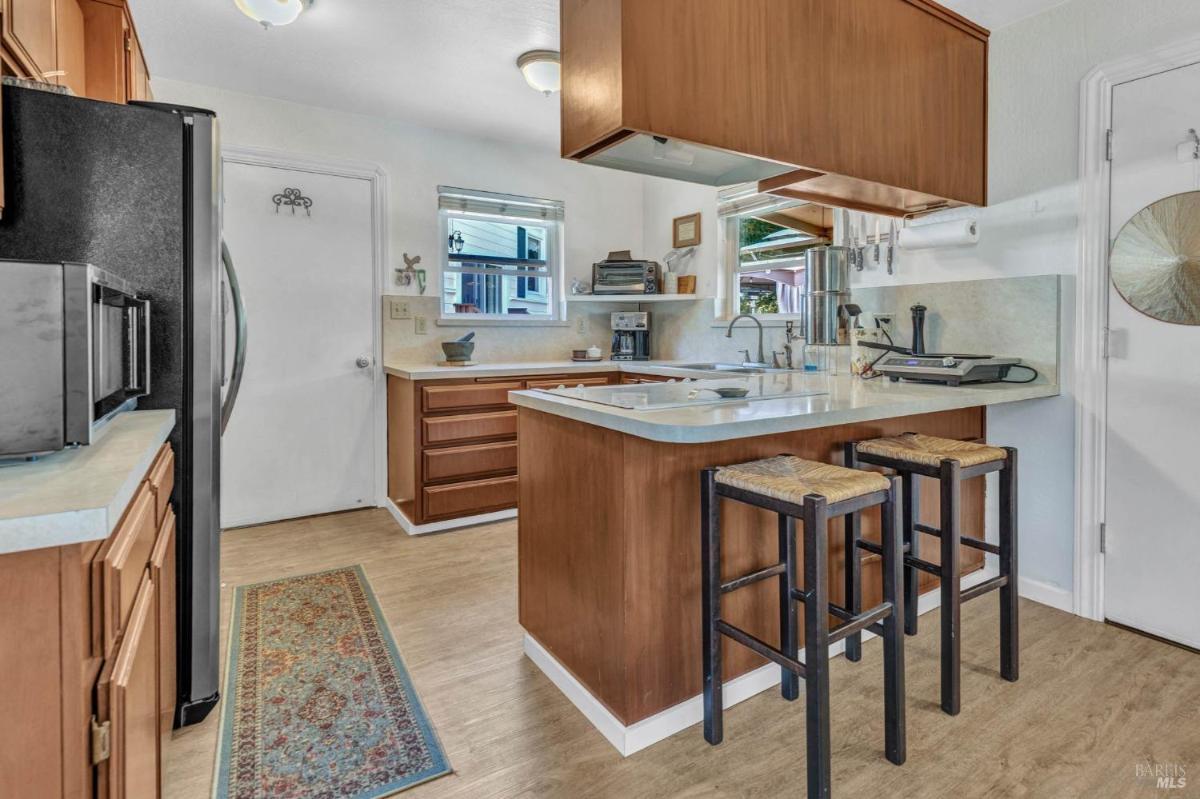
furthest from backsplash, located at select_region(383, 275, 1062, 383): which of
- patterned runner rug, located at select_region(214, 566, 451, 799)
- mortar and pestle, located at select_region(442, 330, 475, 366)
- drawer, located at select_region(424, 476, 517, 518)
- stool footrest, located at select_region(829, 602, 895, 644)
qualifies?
patterned runner rug, located at select_region(214, 566, 451, 799)

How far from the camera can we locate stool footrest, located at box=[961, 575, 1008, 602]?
1.84 meters

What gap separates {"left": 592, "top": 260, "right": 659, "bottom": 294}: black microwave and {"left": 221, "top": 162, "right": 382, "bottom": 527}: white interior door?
1.60m

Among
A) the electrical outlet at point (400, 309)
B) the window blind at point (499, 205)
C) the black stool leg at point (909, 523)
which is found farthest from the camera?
the window blind at point (499, 205)

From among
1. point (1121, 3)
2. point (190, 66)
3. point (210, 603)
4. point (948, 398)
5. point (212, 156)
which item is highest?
point (190, 66)

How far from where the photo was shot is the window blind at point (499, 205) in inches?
163

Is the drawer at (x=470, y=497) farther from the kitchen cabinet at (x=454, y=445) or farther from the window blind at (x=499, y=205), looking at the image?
the window blind at (x=499, y=205)

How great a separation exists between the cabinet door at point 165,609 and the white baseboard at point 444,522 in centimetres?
186

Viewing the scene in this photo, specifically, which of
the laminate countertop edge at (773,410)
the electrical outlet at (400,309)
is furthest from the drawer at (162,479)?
the electrical outlet at (400,309)

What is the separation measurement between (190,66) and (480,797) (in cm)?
361

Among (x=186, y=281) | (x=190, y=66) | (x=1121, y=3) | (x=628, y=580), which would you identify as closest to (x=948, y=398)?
(x=628, y=580)

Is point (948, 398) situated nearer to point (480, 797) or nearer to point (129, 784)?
point (480, 797)

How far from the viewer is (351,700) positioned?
189cm

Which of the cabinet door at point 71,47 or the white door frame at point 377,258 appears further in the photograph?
the white door frame at point 377,258

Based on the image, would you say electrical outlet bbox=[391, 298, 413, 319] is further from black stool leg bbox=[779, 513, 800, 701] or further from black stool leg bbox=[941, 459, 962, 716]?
black stool leg bbox=[941, 459, 962, 716]
